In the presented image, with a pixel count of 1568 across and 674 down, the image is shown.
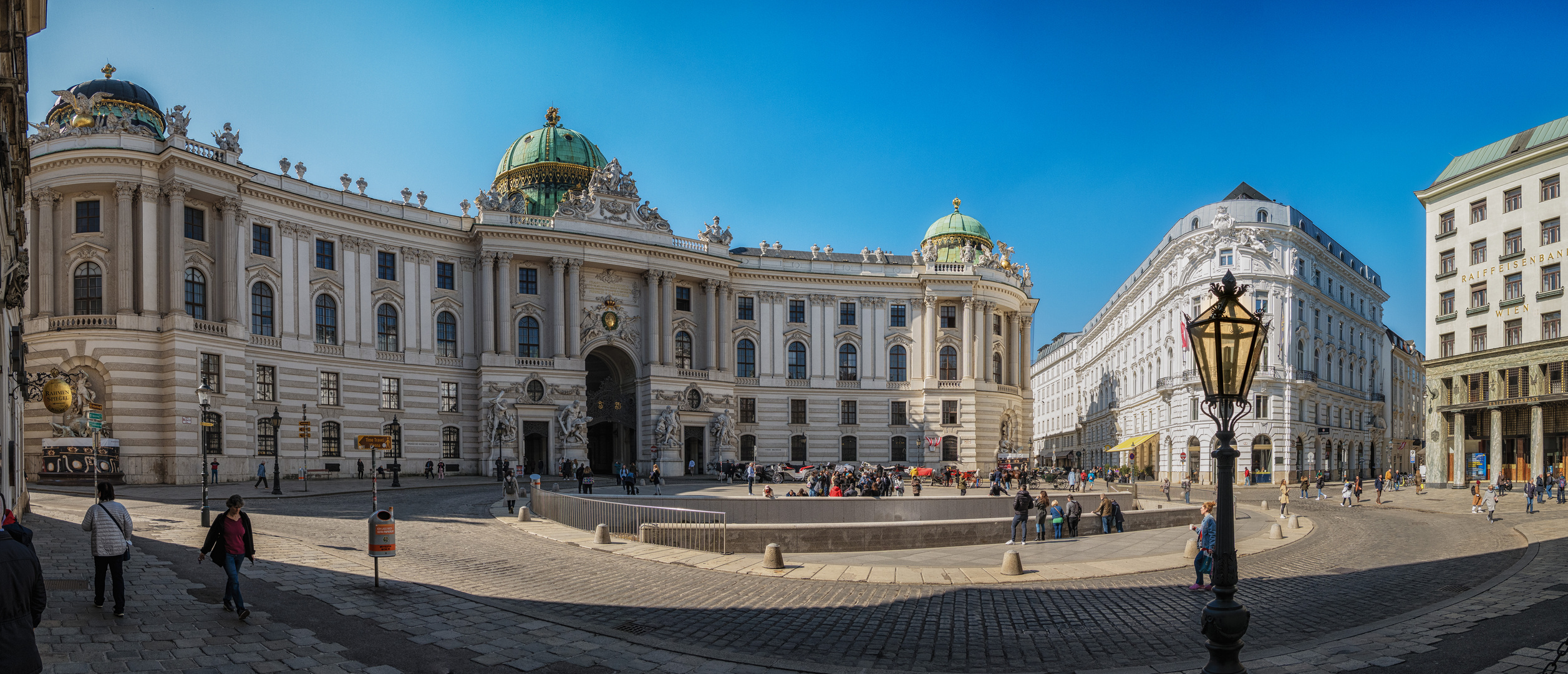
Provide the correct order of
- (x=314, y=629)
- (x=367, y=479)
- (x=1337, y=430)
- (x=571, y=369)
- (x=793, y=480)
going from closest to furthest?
(x=314, y=629) → (x=367, y=479) → (x=793, y=480) → (x=571, y=369) → (x=1337, y=430)

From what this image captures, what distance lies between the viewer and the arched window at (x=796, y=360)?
229 ft

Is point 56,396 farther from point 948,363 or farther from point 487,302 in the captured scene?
point 948,363

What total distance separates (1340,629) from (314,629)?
14182mm

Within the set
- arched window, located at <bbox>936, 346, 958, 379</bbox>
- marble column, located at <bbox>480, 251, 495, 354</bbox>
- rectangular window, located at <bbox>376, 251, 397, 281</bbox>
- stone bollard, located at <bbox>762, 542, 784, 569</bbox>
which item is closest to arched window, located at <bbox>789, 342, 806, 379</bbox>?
arched window, located at <bbox>936, 346, 958, 379</bbox>

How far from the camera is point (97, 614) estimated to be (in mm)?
11836

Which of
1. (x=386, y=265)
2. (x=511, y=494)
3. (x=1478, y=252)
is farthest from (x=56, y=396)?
(x=1478, y=252)

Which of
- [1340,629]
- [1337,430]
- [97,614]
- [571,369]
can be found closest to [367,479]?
[571,369]

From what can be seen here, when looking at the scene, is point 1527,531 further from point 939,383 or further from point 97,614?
point 939,383

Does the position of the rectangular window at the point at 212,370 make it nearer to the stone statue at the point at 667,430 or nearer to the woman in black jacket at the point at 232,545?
the stone statue at the point at 667,430

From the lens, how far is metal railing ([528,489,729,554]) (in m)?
20.9

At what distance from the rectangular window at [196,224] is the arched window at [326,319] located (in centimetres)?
691

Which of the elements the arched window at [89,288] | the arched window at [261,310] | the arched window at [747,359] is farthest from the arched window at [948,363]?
the arched window at [89,288]

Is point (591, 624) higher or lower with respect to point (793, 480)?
Answer: higher

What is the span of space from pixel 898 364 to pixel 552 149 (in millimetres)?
31123
